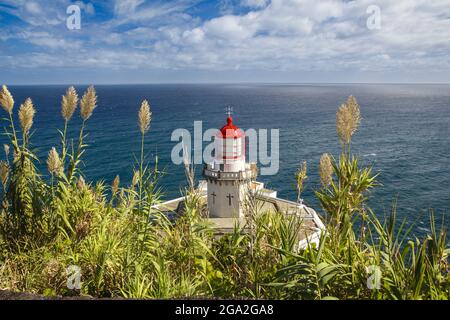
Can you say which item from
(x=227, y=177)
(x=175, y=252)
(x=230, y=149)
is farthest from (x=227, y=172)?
(x=175, y=252)

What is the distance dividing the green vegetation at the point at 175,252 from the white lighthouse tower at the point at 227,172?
9679mm

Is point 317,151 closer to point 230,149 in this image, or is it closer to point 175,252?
point 230,149

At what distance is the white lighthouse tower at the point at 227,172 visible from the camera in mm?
16766

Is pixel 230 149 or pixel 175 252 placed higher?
pixel 230 149

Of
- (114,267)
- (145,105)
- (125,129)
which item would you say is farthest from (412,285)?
(125,129)

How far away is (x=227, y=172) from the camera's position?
17.2 metres

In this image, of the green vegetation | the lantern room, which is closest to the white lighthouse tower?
the lantern room

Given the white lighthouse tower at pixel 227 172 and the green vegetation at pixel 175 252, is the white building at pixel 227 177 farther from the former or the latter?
the green vegetation at pixel 175 252

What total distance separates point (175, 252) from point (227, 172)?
1070 cm

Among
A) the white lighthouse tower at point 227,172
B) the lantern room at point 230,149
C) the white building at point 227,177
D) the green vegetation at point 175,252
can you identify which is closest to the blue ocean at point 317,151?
the white building at point 227,177

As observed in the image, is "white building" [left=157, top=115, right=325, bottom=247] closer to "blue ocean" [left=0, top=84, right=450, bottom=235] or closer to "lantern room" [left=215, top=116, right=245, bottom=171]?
"lantern room" [left=215, top=116, right=245, bottom=171]

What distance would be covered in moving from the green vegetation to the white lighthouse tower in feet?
31.8
